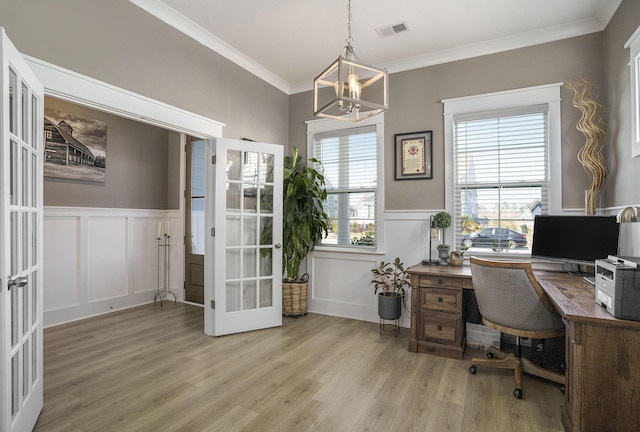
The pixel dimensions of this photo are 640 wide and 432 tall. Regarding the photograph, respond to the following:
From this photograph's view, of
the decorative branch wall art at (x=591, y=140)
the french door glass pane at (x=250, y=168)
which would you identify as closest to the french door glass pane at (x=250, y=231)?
the french door glass pane at (x=250, y=168)

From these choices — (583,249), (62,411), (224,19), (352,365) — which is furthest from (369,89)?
(62,411)

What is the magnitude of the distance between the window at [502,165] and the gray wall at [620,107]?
38cm

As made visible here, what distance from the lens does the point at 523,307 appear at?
2.30 metres

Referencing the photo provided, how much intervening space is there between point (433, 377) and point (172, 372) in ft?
6.68

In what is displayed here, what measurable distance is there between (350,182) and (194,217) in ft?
7.62

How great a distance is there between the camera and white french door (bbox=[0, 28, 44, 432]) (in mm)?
1556

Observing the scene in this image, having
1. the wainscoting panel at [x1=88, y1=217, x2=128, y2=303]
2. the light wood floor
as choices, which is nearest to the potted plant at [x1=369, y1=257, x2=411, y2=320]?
the light wood floor

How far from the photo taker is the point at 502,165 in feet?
10.9

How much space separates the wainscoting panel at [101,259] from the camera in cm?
377

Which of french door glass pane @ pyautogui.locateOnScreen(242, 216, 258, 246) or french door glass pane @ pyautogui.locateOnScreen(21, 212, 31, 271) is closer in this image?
french door glass pane @ pyautogui.locateOnScreen(21, 212, 31, 271)

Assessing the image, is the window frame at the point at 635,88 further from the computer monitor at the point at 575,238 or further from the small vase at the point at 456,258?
the small vase at the point at 456,258

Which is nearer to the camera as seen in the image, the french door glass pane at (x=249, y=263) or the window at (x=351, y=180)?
the french door glass pane at (x=249, y=263)

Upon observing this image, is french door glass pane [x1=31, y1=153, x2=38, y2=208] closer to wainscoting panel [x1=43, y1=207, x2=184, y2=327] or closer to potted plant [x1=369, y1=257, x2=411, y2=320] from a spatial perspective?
wainscoting panel [x1=43, y1=207, x2=184, y2=327]

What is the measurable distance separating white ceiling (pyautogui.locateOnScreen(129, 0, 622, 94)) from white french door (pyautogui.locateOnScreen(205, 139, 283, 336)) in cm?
104
